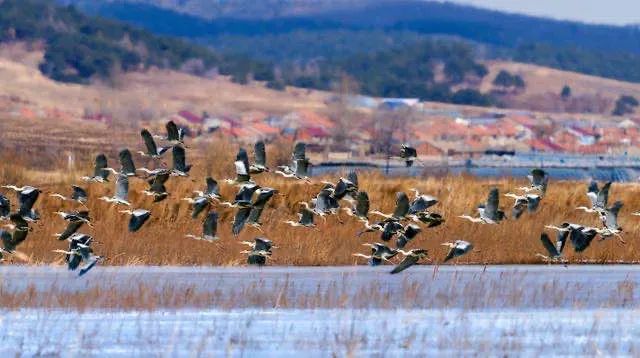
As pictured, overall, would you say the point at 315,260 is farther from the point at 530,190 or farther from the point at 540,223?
the point at 540,223

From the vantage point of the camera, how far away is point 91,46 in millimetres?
140750

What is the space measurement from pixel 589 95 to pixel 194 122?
226 ft

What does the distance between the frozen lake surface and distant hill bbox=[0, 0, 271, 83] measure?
4307 inches

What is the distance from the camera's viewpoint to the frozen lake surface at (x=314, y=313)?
14578 millimetres

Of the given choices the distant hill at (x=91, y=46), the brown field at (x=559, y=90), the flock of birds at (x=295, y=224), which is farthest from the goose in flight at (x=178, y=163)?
the brown field at (x=559, y=90)

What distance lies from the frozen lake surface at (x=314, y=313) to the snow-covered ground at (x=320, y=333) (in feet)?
0.06

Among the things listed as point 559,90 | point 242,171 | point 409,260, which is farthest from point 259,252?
point 559,90

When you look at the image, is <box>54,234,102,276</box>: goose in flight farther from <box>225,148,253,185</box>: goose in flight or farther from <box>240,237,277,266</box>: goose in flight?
<box>225,148,253,185</box>: goose in flight

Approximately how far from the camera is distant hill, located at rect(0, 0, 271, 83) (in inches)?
5256

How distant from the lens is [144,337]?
14961 millimetres

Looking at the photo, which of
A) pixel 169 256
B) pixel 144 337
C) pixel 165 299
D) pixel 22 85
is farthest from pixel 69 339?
pixel 22 85

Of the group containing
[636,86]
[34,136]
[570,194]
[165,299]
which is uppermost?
[165,299]

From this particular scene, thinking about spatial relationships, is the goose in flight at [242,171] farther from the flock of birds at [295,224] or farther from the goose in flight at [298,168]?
the goose in flight at [298,168]

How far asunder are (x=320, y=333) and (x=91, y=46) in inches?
5015
